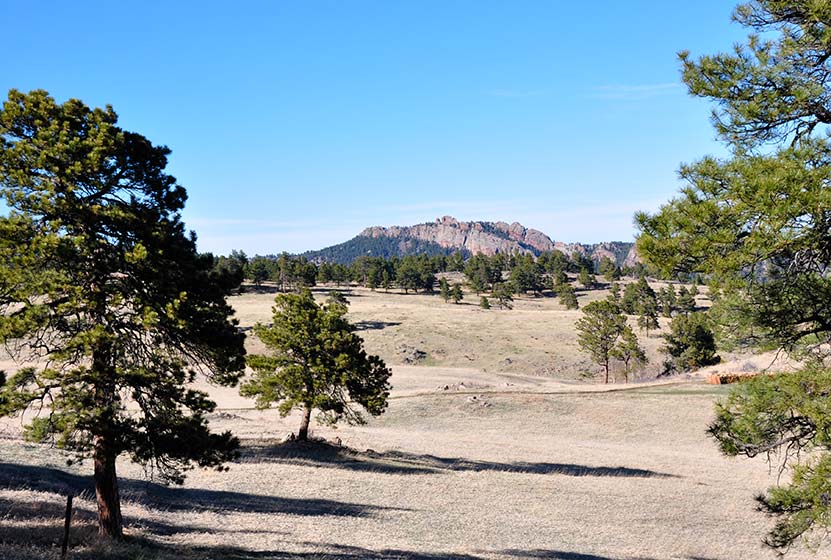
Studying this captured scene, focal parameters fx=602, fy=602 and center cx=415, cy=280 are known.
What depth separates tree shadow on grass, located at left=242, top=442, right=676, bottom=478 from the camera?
29859 millimetres

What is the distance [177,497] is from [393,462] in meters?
12.8

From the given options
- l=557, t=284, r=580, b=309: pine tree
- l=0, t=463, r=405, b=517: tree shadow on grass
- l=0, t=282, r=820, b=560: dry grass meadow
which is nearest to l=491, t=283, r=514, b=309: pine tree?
l=557, t=284, r=580, b=309: pine tree

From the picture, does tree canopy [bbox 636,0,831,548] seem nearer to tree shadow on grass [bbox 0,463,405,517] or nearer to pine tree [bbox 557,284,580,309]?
tree shadow on grass [bbox 0,463,405,517]

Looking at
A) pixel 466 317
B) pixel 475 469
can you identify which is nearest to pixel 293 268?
pixel 466 317

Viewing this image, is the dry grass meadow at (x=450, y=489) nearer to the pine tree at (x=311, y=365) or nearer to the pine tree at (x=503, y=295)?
the pine tree at (x=311, y=365)

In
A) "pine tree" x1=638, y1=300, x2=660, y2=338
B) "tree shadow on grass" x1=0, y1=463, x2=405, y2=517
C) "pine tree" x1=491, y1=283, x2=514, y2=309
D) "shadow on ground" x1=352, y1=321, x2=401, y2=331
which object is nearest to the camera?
"tree shadow on grass" x1=0, y1=463, x2=405, y2=517

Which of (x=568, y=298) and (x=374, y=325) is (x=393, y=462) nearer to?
(x=374, y=325)

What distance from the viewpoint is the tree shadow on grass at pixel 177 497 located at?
1923cm

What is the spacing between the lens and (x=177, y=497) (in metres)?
21.1

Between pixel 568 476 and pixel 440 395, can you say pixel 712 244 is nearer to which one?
pixel 568 476

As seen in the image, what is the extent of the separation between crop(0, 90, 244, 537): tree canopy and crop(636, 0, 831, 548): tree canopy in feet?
32.4

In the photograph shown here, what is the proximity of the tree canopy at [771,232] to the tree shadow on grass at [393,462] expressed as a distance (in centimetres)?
1977

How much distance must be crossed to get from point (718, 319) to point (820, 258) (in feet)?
9.10

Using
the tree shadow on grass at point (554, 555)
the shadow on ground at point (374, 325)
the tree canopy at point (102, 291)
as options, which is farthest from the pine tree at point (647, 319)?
the tree canopy at point (102, 291)
